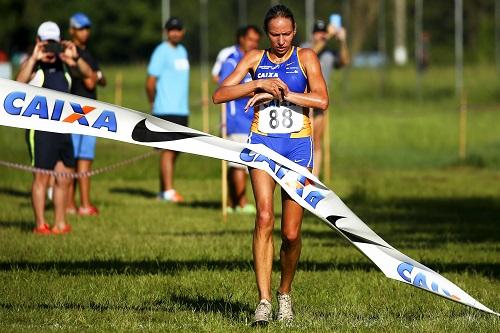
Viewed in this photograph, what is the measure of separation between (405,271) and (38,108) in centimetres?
268

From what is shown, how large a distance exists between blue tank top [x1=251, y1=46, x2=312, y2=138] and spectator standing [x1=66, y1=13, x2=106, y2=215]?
24.0 feet

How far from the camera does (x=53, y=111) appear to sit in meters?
8.91

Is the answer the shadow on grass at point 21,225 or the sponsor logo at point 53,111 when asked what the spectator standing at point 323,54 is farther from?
the sponsor logo at point 53,111

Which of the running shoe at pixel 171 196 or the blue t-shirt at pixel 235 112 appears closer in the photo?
the blue t-shirt at pixel 235 112

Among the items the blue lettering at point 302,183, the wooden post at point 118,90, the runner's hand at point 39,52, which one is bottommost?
the blue lettering at point 302,183

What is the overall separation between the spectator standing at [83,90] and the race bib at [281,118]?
7377 millimetres

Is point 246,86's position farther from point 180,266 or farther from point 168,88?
point 168,88

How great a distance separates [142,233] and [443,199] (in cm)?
654

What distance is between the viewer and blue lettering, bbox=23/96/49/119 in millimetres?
8906

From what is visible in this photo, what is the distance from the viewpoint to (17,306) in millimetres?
9672

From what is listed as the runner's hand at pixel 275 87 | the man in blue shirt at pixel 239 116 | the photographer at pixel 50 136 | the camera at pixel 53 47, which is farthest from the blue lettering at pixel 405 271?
the man in blue shirt at pixel 239 116

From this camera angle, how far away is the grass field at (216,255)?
9.31 m

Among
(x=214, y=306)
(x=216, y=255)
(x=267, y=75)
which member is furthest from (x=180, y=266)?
(x=267, y=75)

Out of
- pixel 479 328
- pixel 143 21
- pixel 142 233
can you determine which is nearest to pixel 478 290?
pixel 479 328
